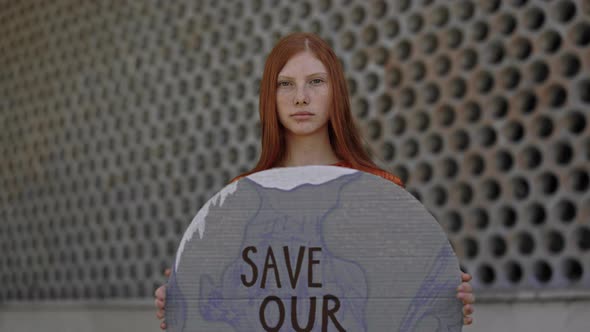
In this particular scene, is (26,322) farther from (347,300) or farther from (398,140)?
(347,300)

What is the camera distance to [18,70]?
19.6 ft

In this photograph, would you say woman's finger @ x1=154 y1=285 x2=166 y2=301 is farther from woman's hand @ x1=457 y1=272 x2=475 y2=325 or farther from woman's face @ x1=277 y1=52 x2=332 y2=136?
woman's hand @ x1=457 y1=272 x2=475 y2=325

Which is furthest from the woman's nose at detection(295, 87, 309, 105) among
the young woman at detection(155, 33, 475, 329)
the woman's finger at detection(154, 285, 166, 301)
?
the woman's finger at detection(154, 285, 166, 301)

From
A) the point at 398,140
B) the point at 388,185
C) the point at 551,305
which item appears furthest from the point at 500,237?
the point at 388,185

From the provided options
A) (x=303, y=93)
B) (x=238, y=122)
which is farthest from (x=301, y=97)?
(x=238, y=122)

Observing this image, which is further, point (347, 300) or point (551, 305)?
point (551, 305)

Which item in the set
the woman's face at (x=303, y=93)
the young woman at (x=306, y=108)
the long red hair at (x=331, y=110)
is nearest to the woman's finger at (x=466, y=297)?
the young woman at (x=306, y=108)

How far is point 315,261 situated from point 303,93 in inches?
12.2

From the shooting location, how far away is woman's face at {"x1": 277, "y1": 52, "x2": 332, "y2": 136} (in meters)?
1.35

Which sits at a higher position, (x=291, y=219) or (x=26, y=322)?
(x=291, y=219)

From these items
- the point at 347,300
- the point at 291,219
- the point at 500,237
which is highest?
the point at 291,219

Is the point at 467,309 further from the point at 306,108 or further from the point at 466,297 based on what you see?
the point at 306,108

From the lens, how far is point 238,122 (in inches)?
178

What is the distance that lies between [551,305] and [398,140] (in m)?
1.14
